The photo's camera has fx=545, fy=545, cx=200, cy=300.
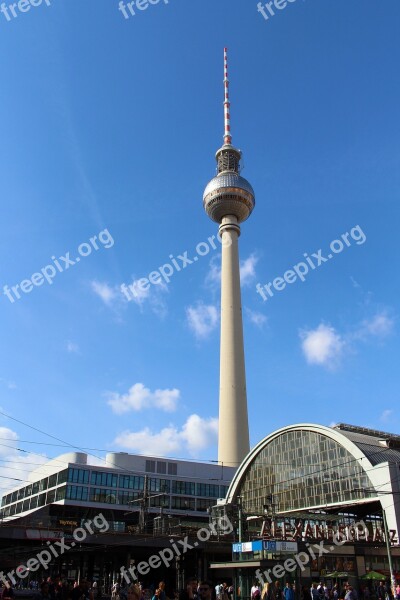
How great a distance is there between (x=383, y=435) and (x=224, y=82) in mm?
73966

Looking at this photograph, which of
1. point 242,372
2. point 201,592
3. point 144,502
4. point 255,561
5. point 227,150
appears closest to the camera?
point 201,592

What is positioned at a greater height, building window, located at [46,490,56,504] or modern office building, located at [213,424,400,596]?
building window, located at [46,490,56,504]

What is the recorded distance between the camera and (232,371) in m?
86.7

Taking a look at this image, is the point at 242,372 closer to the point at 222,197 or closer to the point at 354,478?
the point at 222,197

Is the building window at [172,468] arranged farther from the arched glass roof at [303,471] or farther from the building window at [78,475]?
the arched glass roof at [303,471]

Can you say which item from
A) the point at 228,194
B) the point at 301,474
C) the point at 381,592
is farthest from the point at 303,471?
the point at 228,194

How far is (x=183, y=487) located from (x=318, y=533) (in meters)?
53.7

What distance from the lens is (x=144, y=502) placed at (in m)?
44.5

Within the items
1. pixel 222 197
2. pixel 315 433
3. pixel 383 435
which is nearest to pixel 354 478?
pixel 315 433

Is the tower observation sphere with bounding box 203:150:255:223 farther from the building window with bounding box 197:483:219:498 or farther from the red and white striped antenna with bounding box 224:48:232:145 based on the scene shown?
the building window with bounding box 197:483:219:498
